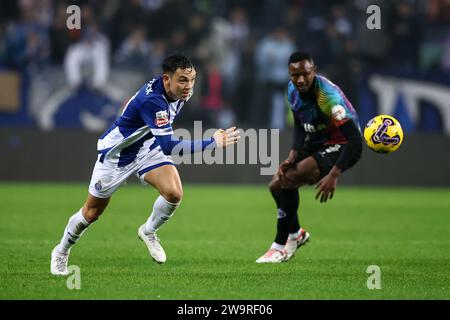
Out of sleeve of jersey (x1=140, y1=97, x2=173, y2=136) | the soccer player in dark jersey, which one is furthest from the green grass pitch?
sleeve of jersey (x1=140, y1=97, x2=173, y2=136)

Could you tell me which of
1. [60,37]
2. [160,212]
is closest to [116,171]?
[160,212]

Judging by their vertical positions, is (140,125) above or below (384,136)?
above

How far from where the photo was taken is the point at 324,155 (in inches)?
381

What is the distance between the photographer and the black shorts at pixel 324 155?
31.6 feet

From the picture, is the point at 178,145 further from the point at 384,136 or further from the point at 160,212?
the point at 384,136

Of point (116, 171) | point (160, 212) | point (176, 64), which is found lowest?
point (160, 212)

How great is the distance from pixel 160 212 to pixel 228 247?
6.69ft

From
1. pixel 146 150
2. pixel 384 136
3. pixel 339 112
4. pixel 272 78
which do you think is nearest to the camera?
pixel 146 150

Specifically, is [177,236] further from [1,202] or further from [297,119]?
[1,202]

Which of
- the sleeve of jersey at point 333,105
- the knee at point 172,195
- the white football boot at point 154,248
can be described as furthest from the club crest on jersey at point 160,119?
the sleeve of jersey at point 333,105

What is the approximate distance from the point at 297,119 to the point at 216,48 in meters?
11.3

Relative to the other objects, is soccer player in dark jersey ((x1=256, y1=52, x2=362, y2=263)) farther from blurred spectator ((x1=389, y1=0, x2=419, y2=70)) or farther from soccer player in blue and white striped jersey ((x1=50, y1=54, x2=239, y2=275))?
blurred spectator ((x1=389, y1=0, x2=419, y2=70))

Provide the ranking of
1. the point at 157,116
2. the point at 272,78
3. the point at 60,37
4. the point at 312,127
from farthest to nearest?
1. the point at 60,37
2. the point at 272,78
3. the point at 312,127
4. the point at 157,116
